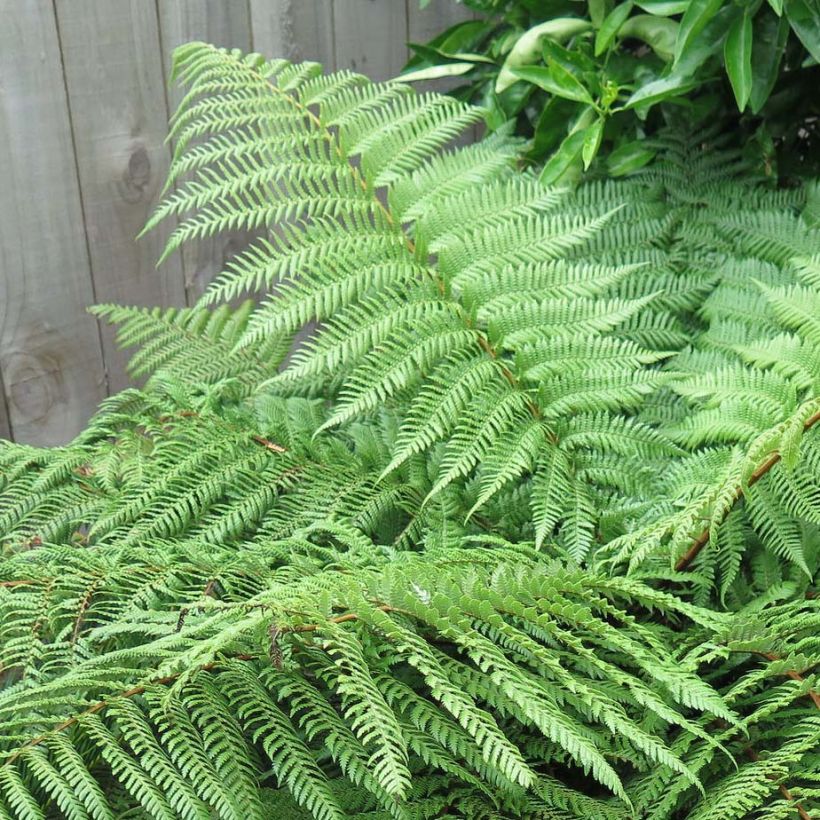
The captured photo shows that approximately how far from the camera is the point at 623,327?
1521 mm

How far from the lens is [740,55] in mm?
1562

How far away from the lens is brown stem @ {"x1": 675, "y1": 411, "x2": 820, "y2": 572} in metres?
1.12

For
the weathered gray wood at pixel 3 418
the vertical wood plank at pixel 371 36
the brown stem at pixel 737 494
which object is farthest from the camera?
the vertical wood plank at pixel 371 36

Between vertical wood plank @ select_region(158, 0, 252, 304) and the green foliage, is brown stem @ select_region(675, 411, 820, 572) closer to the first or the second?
the green foliage

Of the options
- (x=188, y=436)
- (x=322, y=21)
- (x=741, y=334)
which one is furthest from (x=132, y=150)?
(x=741, y=334)

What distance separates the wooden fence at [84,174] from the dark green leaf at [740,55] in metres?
1.15

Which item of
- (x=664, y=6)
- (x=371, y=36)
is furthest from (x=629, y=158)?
(x=371, y=36)

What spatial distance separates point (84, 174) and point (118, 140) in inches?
4.3

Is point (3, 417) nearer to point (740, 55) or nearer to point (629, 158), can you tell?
point (629, 158)

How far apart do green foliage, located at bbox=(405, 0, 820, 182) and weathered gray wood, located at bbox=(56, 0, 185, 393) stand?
610 mm

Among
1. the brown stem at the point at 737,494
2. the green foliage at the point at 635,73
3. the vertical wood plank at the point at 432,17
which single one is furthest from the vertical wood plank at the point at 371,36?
the brown stem at the point at 737,494

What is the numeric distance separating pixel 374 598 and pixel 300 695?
14cm

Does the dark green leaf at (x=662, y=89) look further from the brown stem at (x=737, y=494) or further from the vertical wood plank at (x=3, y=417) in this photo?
the vertical wood plank at (x=3, y=417)

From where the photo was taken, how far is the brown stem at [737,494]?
1117 mm
